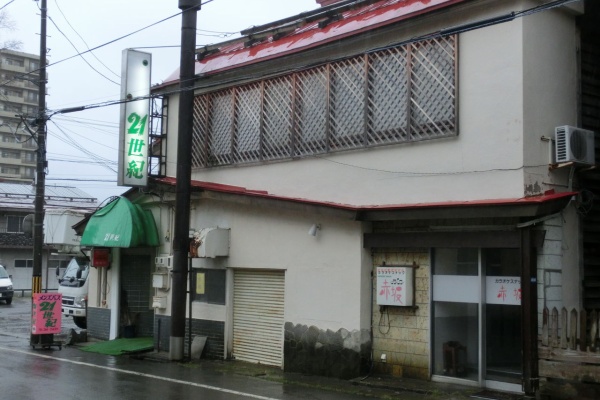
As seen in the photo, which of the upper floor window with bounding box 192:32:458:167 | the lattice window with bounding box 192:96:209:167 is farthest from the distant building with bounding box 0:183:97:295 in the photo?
→ the upper floor window with bounding box 192:32:458:167

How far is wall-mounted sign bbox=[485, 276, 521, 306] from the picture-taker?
11.8m

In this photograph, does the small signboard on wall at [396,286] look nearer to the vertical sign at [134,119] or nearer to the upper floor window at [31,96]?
the vertical sign at [134,119]

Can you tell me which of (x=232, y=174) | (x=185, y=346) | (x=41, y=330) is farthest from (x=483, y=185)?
(x=41, y=330)

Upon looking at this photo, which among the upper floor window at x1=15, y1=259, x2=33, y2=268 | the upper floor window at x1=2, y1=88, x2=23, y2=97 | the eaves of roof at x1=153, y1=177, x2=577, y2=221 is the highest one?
the upper floor window at x1=2, y1=88, x2=23, y2=97

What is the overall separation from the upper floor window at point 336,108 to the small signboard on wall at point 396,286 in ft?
8.17

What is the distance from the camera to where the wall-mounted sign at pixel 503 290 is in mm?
11836

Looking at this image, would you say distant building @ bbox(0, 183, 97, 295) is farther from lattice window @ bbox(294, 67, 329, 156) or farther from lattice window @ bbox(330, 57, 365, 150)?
lattice window @ bbox(330, 57, 365, 150)

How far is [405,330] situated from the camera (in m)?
13.2

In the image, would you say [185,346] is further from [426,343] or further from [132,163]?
[426,343]

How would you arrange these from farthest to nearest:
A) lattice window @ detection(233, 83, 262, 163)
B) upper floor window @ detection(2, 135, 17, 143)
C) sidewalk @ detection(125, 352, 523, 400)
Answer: upper floor window @ detection(2, 135, 17, 143)
lattice window @ detection(233, 83, 262, 163)
sidewalk @ detection(125, 352, 523, 400)

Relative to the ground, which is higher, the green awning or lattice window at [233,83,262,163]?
lattice window at [233,83,262,163]

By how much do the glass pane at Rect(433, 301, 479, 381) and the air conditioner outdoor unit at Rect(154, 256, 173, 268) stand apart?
23.3 ft

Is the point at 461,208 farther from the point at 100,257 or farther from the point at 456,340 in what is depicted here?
the point at 100,257

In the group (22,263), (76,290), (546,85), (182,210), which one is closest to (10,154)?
(22,263)
